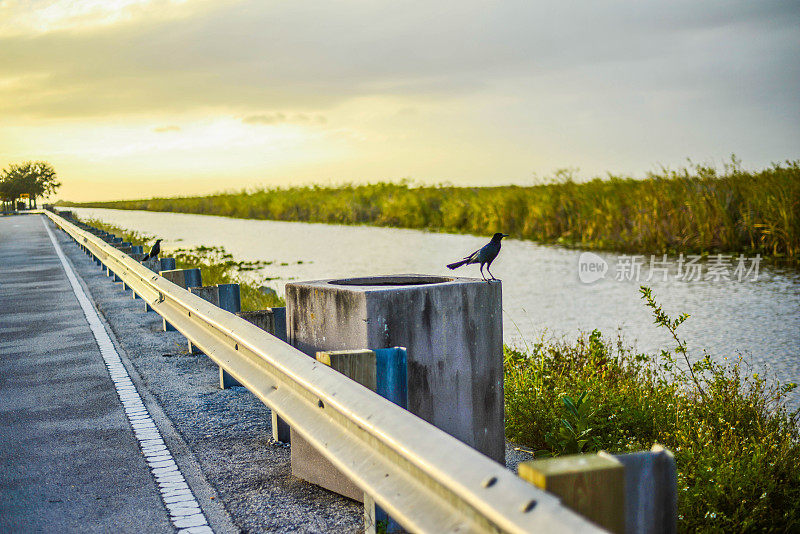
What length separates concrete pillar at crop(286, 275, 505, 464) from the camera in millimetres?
3871

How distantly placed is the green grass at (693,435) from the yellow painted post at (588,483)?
2.27m

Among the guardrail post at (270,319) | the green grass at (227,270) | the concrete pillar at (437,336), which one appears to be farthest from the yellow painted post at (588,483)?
the green grass at (227,270)

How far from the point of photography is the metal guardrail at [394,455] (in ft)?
6.07

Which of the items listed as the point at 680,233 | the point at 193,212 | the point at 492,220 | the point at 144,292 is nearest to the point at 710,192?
the point at 680,233

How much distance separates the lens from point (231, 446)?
4629 mm

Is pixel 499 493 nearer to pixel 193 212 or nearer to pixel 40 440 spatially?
pixel 40 440

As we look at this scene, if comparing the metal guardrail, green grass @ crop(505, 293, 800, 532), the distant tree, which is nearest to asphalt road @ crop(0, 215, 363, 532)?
the metal guardrail

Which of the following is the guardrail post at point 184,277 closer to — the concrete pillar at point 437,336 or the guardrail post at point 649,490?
the concrete pillar at point 437,336

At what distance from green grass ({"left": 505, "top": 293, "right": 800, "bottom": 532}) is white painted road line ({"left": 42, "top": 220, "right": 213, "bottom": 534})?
2.21m

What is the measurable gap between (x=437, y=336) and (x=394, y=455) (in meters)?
1.48

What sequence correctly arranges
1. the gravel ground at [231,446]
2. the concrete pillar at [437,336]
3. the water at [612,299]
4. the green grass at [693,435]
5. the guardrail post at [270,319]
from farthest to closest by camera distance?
the water at [612,299]
the guardrail post at [270,319]
the green grass at [693,435]
the concrete pillar at [437,336]
the gravel ground at [231,446]

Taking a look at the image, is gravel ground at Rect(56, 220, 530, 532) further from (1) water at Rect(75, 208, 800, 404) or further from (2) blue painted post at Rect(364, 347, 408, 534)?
(1) water at Rect(75, 208, 800, 404)

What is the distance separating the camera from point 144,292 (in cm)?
926

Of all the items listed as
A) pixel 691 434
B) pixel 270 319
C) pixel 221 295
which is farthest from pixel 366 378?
pixel 221 295
